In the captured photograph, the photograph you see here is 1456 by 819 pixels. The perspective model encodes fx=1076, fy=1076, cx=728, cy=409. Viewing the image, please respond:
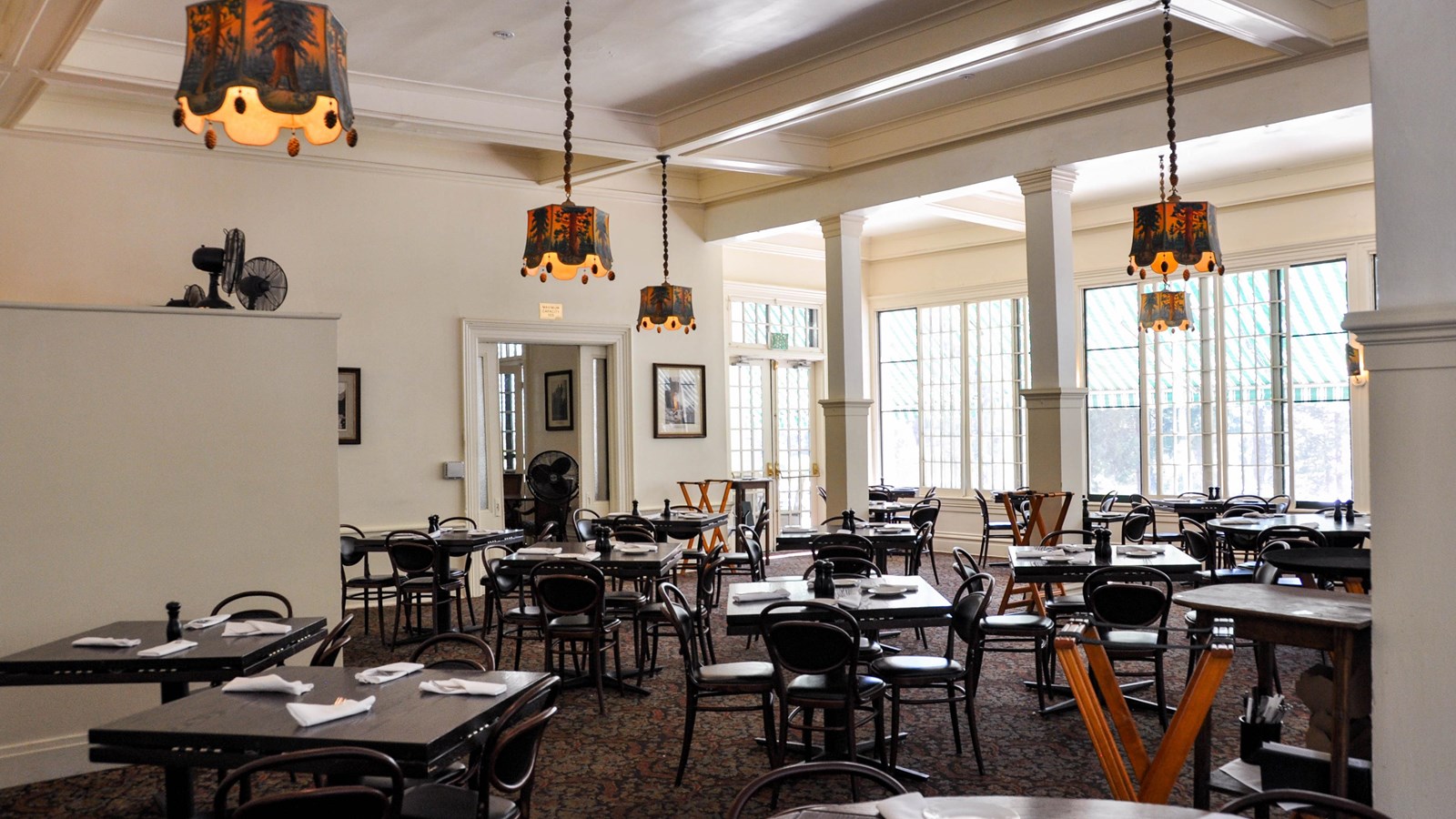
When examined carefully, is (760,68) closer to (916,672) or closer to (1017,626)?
(1017,626)

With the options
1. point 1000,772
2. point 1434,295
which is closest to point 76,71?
point 1000,772

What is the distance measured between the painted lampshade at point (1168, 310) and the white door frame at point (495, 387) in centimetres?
536

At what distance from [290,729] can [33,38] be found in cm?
536

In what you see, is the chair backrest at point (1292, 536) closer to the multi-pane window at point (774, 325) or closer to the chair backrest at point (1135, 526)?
the chair backrest at point (1135, 526)

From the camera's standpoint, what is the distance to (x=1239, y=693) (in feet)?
21.1

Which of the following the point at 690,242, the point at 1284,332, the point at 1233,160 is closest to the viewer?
the point at 1233,160

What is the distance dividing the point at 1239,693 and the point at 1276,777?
354 centimetres

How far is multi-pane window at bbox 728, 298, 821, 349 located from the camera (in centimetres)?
1312

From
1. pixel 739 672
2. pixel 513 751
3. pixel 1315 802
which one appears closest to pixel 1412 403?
pixel 1315 802

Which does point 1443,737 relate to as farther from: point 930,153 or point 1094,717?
point 930,153

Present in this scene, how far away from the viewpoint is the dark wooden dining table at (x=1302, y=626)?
327cm

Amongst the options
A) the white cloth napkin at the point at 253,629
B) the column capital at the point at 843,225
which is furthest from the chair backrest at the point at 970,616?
the column capital at the point at 843,225

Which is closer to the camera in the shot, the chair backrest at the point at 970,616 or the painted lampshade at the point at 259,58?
the painted lampshade at the point at 259,58

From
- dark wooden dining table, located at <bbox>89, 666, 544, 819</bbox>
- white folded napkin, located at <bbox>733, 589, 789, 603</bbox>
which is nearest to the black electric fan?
white folded napkin, located at <bbox>733, 589, 789, 603</bbox>
